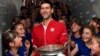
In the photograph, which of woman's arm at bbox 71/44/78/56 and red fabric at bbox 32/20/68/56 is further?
woman's arm at bbox 71/44/78/56

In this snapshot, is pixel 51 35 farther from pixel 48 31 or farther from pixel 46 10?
pixel 46 10

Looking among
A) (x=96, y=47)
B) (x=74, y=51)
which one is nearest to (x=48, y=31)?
(x=74, y=51)

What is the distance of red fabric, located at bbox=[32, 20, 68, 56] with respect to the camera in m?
4.13

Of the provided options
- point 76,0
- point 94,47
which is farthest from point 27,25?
point 94,47

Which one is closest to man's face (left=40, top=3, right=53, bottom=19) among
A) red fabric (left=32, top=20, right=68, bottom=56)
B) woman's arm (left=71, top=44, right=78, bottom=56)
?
red fabric (left=32, top=20, right=68, bottom=56)

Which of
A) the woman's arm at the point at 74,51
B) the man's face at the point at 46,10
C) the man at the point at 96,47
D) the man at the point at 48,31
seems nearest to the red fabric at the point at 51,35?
the man at the point at 48,31

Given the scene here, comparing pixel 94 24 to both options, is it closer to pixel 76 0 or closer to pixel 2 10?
pixel 2 10

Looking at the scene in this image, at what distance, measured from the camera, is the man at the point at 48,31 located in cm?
413

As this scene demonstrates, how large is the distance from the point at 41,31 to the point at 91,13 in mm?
1610

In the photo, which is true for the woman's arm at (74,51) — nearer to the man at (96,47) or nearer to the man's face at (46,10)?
the man's face at (46,10)

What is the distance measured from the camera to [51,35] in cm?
416

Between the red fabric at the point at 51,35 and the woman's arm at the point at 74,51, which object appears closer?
the red fabric at the point at 51,35

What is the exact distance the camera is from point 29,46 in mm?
4918

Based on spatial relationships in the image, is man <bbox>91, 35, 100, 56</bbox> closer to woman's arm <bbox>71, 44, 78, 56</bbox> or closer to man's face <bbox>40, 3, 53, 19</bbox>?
man's face <bbox>40, 3, 53, 19</bbox>
